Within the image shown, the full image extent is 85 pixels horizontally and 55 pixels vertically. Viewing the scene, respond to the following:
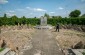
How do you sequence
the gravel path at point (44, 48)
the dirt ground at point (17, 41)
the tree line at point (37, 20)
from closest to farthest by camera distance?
the gravel path at point (44, 48)
the dirt ground at point (17, 41)
the tree line at point (37, 20)

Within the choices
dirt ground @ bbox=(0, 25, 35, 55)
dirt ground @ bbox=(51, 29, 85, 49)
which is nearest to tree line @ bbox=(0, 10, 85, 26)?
dirt ground @ bbox=(0, 25, 35, 55)

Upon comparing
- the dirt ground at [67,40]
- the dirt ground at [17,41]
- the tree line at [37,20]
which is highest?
the tree line at [37,20]

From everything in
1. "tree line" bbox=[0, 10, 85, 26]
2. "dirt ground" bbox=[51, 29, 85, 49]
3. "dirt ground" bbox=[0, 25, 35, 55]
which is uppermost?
"tree line" bbox=[0, 10, 85, 26]

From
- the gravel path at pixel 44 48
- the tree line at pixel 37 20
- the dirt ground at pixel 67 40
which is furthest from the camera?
the tree line at pixel 37 20

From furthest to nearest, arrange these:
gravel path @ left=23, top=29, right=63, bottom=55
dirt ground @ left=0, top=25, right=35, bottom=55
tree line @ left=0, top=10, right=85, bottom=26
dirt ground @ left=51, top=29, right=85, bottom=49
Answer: tree line @ left=0, top=10, right=85, bottom=26
dirt ground @ left=51, top=29, right=85, bottom=49
dirt ground @ left=0, top=25, right=35, bottom=55
gravel path @ left=23, top=29, right=63, bottom=55

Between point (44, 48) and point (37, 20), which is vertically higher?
point (37, 20)

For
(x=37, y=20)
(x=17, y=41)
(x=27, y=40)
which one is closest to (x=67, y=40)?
(x=27, y=40)

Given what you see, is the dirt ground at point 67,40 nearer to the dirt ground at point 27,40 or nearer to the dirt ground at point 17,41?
the dirt ground at point 27,40

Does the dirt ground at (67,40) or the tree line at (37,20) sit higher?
the tree line at (37,20)

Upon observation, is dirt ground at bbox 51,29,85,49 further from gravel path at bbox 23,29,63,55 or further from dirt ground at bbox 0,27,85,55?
gravel path at bbox 23,29,63,55

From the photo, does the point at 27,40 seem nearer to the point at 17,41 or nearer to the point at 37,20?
the point at 17,41

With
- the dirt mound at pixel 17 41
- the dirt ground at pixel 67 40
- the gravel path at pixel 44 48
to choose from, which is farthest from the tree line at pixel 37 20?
the gravel path at pixel 44 48

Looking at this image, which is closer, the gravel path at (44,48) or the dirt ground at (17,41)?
the gravel path at (44,48)

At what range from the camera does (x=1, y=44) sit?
10328mm
